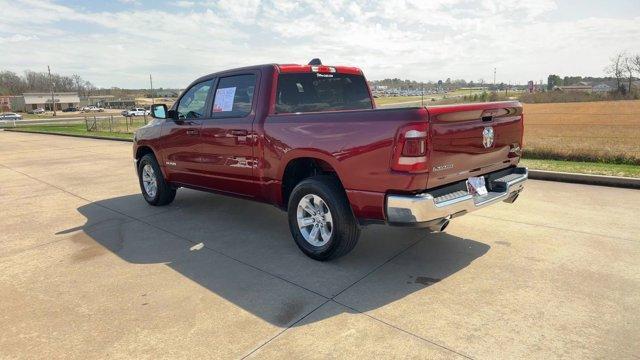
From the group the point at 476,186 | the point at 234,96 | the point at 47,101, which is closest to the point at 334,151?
the point at 476,186

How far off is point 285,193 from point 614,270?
10.2 ft

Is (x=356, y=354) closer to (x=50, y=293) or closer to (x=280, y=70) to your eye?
(x=50, y=293)

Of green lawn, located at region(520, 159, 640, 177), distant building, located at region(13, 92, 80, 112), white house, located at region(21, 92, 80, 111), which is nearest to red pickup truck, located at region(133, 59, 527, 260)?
green lawn, located at region(520, 159, 640, 177)

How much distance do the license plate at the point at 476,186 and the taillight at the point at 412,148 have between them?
71 centimetres

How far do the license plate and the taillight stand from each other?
0.71 meters

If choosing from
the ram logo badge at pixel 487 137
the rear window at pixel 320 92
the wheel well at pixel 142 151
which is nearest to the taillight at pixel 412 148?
the ram logo badge at pixel 487 137

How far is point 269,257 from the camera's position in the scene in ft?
14.2

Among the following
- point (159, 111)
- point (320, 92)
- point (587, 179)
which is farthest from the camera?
point (587, 179)

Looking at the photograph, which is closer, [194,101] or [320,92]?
[320,92]

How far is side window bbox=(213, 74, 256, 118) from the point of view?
4762mm

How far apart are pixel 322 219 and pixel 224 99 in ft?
6.68

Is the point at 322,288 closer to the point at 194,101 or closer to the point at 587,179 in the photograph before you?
the point at 194,101

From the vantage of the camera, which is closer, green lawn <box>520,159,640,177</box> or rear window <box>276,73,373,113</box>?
rear window <box>276,73,373,113</box>

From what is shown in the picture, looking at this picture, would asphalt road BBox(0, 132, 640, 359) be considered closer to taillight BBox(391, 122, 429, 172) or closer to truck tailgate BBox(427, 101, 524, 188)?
truck tailgate BBox(427, 101, 524, 188)
